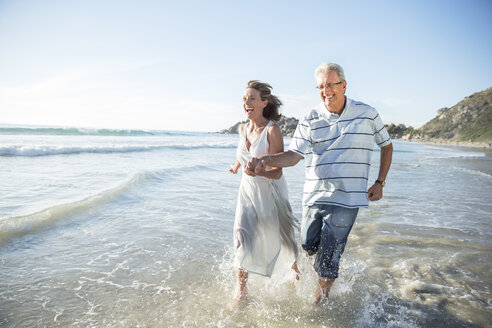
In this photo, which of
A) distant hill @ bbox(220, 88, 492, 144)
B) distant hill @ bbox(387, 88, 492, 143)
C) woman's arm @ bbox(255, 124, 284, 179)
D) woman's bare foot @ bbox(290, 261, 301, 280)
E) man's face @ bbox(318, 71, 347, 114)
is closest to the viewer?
man's face @ bbox(318, 71, 347, 114)

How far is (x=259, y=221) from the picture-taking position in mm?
3332

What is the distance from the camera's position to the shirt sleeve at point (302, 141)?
292 cm

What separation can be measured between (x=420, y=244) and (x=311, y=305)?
289cm

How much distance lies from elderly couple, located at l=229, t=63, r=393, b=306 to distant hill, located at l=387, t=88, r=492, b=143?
267 ft

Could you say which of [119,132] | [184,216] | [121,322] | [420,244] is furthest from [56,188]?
[119,132]

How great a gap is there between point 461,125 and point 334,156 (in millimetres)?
105022

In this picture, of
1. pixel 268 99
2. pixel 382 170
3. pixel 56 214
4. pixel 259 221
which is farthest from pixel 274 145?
pixel 56 214

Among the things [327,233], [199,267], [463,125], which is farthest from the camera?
[463,125]

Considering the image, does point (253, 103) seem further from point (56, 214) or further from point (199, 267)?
point (56, 214)

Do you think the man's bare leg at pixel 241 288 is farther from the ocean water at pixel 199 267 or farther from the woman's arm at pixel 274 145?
the woman's arm at pixel 274 145

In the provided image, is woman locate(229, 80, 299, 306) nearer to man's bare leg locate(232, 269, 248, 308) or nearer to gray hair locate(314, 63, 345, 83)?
man's bare leg locate(232, 269, 248, 308)

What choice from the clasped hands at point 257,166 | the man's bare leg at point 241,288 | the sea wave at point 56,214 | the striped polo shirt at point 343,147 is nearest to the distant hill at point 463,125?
the sea wave at point 56,214

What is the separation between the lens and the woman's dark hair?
3.30m

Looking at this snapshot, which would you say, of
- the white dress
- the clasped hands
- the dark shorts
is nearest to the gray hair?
the white dress
